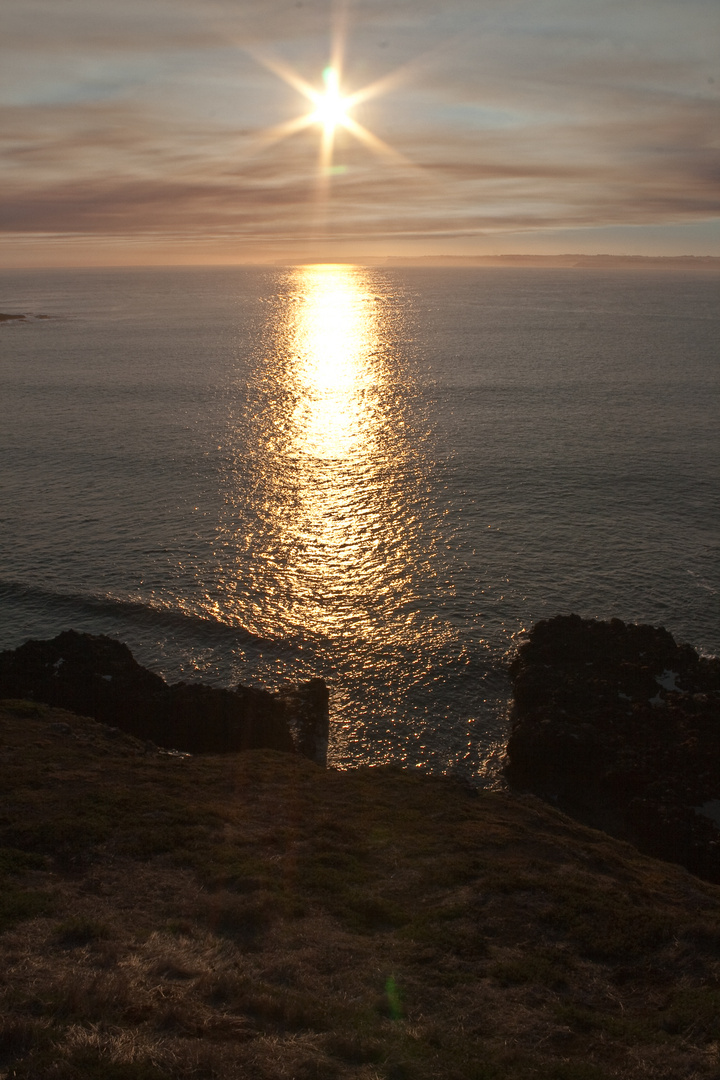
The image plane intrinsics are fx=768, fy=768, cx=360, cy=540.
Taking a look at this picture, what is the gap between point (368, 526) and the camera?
52.1 meters

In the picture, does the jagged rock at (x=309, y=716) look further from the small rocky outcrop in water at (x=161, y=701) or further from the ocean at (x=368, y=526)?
the ocean at (x=368, y=526)

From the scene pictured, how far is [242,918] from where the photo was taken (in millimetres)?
15820

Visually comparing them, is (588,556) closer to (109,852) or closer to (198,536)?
(198,536)

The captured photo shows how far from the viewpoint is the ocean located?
36.7m

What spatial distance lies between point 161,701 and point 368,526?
24.0 m

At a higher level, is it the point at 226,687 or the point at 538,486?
the point at 538,486

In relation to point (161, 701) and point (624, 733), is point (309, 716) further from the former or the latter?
point (624, 733)

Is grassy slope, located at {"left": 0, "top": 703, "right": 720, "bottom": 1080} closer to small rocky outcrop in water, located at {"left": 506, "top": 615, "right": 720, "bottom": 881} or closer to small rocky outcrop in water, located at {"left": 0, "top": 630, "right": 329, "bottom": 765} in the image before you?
small rocky outcrop in water, located at {"left": 506, "top": 615, "right": 720, "bottom": 881}

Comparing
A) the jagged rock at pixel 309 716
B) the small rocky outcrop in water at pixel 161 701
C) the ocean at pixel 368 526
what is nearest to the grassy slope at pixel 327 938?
the small rocky outcrop in water at pixel 161 701

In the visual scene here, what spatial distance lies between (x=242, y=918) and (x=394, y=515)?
39.8 meters

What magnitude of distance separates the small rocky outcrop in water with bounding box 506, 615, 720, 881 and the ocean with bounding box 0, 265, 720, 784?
2.14 metres

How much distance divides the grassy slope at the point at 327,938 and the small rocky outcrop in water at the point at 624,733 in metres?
3.32

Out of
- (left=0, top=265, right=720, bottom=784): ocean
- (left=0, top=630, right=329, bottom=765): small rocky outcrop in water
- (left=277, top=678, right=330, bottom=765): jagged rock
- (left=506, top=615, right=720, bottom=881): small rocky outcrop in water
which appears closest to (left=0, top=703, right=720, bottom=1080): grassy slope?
(left=506, top=615, right=720, bottom=881): small rocky outcrop in water

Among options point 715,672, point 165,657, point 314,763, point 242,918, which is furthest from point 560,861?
point 165,657
